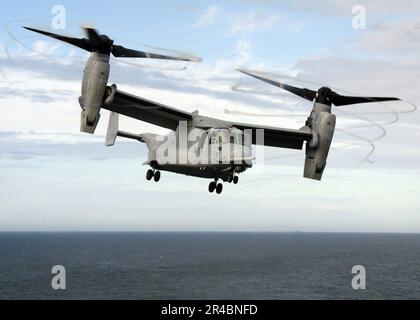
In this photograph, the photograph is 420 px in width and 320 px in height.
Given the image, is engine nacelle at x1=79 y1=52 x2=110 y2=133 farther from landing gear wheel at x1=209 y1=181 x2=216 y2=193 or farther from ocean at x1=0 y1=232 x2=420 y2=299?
ocean at x1=0 y1=232 x2=420 y2=299

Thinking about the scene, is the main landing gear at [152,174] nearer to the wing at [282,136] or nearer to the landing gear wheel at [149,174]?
the landing gear wheel at [149,174]

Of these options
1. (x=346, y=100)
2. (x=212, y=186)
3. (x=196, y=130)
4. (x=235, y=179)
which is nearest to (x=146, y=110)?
(x=196, y=130)

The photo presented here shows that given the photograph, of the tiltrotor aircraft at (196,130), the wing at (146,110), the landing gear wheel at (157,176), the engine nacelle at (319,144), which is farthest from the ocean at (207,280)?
the engine nacelle at (319,144)

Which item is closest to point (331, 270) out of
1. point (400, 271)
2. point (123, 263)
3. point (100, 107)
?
point (400, 271)

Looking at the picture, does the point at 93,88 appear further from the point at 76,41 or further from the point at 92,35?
the point at 76,41

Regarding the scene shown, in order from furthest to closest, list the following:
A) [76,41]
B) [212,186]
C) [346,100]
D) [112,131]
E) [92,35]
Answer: [112,131], [346,100], [212,186], [76,41], [92,35]
